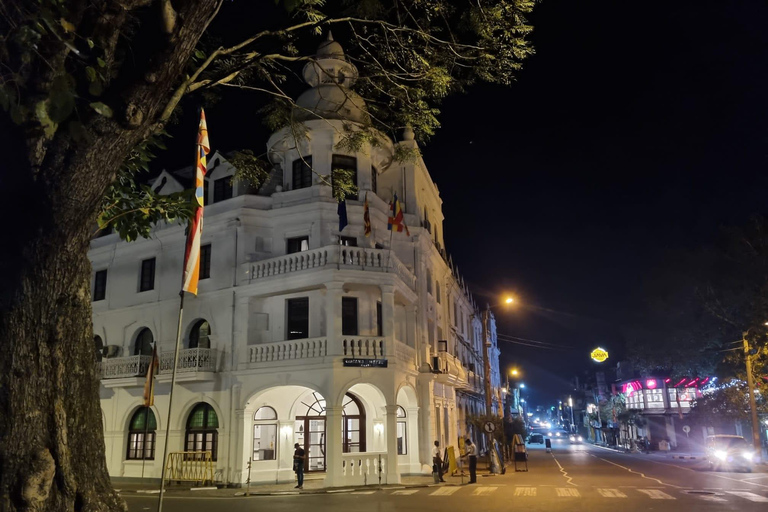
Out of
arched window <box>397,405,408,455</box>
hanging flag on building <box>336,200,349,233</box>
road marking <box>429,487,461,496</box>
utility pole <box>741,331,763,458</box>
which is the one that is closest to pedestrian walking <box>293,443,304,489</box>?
road marking <box>429,487,461,496</box>

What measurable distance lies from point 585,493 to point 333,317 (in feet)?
32.3

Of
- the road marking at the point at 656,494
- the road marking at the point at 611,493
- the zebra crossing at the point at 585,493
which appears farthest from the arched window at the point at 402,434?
the road marking at the point at 656,494

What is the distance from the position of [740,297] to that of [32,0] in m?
35.1

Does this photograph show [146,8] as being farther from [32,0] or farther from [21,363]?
[21,363]

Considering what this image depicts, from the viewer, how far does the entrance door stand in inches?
933

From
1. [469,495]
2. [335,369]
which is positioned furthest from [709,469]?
[335,369]

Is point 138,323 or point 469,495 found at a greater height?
point 138,323

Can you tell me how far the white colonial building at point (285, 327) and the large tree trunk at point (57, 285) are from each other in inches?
583

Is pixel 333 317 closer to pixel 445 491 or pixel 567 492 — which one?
pixel 445 491

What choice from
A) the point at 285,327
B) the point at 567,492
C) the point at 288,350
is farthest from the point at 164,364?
the point at 567,492

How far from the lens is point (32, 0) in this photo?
600cm

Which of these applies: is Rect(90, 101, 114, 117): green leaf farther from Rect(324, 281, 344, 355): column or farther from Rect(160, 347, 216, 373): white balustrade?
Rect(160, 347, 216, 373): white balustrade

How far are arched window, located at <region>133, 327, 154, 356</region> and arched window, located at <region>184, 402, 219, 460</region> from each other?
3839 millimetres

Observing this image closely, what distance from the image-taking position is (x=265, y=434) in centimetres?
Answer: 2328
